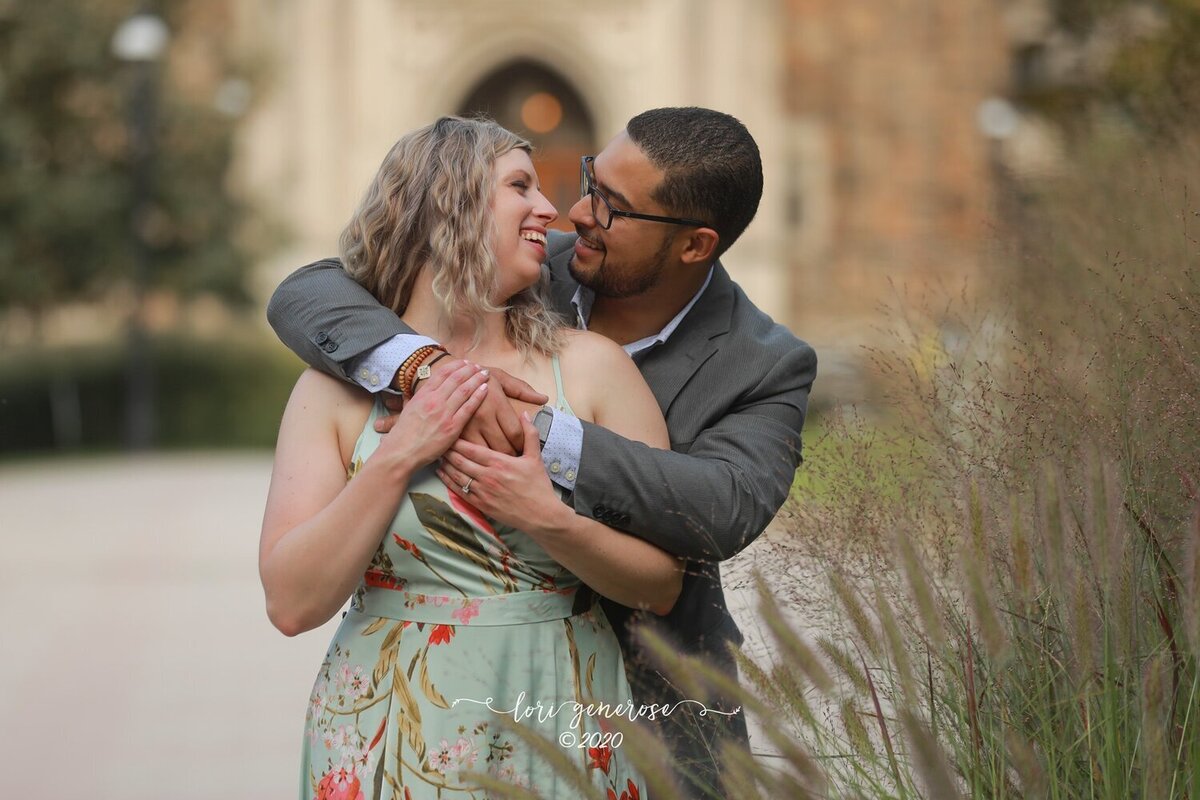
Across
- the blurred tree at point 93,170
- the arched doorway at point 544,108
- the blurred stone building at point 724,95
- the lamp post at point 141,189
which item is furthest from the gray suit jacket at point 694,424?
the arched doorway at point 544,108

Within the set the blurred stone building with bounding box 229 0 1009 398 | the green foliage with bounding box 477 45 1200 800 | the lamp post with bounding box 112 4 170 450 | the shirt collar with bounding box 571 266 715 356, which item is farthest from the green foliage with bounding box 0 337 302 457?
the green foliage with bounding box 477 45 1200 800

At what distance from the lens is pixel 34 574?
8766mm

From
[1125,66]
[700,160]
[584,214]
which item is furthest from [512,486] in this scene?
[1125,66]

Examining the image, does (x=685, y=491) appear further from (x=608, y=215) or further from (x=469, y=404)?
(x=608, y=215)

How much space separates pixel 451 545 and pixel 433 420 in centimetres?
22

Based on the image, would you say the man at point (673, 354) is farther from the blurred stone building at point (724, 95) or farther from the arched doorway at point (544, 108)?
the arched doorway at point (544, 108)

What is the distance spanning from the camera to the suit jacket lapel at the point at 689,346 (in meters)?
2.74

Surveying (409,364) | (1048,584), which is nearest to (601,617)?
(409,364)

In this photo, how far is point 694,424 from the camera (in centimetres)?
268

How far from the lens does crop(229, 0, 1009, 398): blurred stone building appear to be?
70.5ft

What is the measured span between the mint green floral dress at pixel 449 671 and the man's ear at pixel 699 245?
72 centimetres

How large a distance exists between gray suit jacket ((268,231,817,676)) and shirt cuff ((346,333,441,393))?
0.06 ft

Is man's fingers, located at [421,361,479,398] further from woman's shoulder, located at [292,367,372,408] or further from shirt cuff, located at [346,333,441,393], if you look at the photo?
woman's shoulder, located at [292,367,372,408]

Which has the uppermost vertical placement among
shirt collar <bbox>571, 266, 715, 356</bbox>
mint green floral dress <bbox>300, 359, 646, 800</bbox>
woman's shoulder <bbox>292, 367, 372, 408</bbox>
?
shirt collar <bbox>571, 266, 715, 356</bbox>
